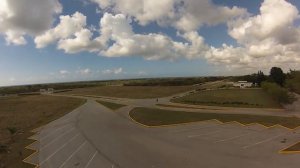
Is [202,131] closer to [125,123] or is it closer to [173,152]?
[173,152]

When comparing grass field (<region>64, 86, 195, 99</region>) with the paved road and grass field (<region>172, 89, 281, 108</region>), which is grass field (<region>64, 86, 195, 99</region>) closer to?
grass field (<region>172, 89, 281, 108</region>)

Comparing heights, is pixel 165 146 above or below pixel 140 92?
below

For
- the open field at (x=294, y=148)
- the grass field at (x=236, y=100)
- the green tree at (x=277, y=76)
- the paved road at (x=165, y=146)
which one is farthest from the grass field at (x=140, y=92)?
the open field at (x=294, y=148)

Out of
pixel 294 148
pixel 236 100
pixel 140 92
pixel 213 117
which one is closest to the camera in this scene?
pixel 294 148

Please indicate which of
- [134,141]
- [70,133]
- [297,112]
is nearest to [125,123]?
[70,133]

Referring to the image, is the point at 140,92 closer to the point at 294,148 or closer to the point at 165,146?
the point at 165,146

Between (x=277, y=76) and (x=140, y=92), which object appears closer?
(x=277, y=76)

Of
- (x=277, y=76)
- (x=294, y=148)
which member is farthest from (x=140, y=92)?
(x=294, y=148)
